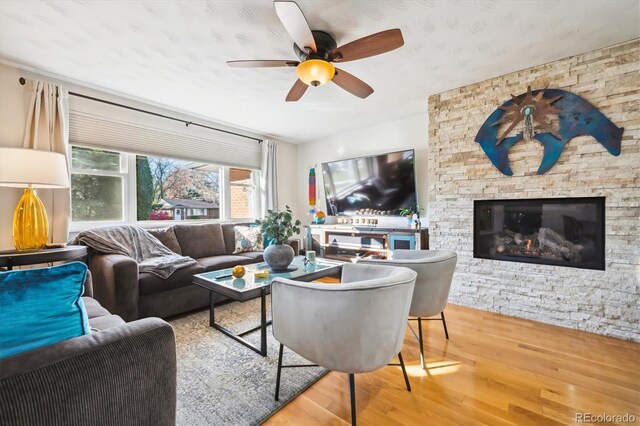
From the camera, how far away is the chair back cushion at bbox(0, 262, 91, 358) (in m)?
0.76

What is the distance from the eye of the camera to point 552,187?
8.29 feet

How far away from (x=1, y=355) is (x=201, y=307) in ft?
7.46

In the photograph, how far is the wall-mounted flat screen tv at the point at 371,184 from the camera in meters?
3.83

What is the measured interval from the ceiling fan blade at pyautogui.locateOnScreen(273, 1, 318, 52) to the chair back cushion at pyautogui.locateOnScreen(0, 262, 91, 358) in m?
1.48

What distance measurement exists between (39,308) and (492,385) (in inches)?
84.7

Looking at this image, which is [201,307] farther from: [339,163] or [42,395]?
[339,163]

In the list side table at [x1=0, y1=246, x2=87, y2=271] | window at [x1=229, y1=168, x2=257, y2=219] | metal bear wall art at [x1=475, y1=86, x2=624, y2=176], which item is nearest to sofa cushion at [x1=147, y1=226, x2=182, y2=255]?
side table at [x1=0, y1=246, x2=87, y2=271]

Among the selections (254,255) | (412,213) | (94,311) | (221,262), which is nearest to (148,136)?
(221,262)

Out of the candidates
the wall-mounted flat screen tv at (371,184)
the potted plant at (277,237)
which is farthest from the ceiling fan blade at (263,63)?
the wall-mounted flat screen tv at (371,184)

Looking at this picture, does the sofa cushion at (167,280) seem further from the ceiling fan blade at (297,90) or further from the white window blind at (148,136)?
the ceiling fan blade at (297,90)

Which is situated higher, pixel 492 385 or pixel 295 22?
pixel 295 22

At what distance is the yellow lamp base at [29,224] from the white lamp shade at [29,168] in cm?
15

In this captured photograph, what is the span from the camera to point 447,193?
314cm

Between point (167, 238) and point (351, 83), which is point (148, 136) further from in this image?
point (351, 83)
